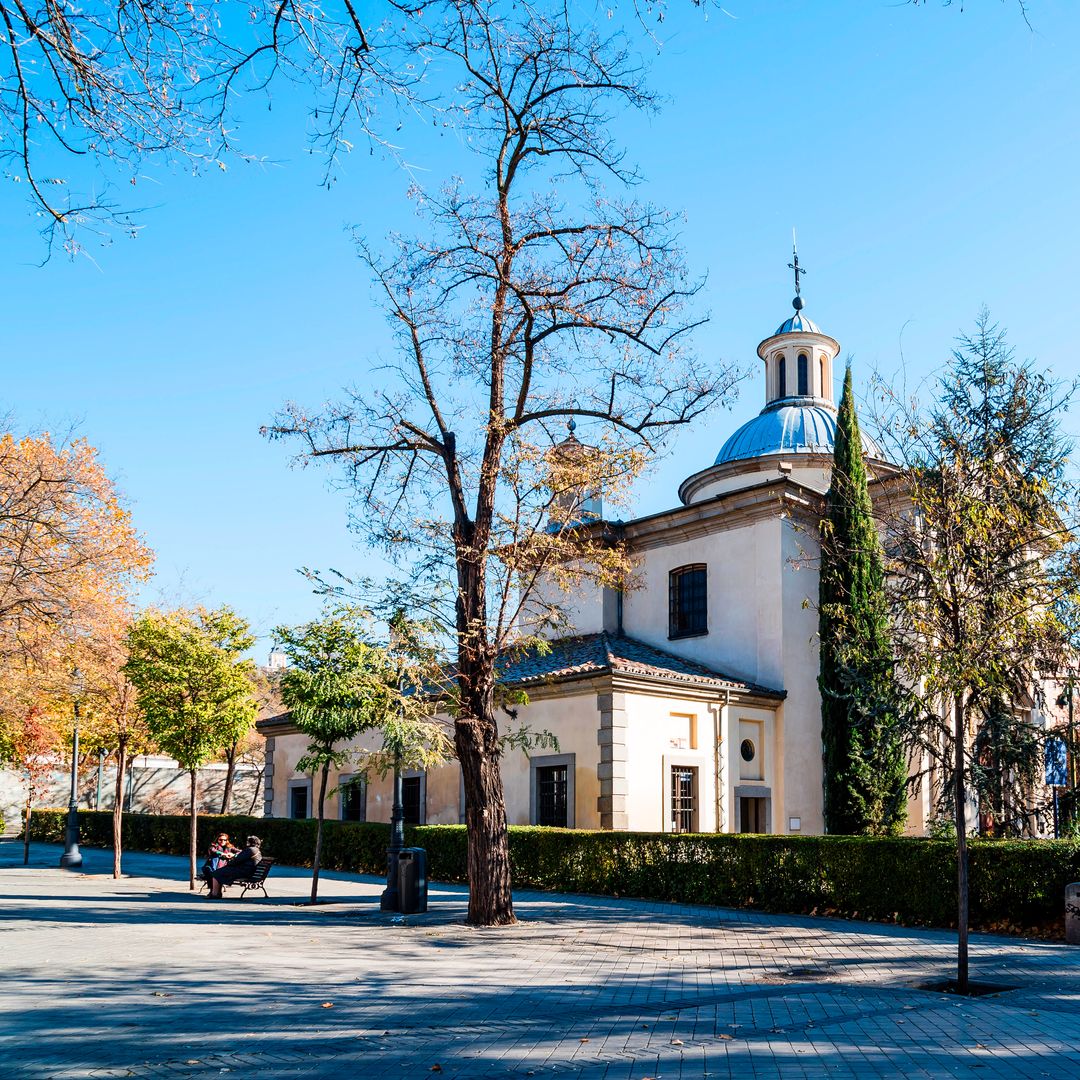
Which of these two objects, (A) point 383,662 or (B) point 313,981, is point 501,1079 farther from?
(A) point 383,662

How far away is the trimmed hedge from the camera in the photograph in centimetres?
1449

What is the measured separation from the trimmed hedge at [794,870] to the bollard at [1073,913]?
1.31ft

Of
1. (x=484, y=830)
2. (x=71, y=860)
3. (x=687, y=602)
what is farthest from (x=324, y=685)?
(x=71, y=860)

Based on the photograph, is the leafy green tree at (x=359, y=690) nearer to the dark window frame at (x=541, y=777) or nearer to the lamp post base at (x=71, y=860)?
the dark window frame at (x=541, y=777)

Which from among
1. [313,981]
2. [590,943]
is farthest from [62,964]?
[590,943]

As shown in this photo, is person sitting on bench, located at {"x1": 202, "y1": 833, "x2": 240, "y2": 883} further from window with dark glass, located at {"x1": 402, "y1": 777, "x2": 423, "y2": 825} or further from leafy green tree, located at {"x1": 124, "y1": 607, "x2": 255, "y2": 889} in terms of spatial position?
window with dark glass, located at {"x1": 402, "y1": 777, "x2": 423, "y2": 825}

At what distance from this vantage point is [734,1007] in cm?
927

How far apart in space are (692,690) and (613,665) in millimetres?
2183

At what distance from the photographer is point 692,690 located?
926 inches

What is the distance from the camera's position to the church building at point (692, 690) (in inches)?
902

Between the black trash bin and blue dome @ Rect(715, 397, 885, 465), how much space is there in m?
18.5

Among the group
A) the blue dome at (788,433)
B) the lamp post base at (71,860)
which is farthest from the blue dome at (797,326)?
the lamp post base at (71,860)

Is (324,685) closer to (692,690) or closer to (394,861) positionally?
(394,861)

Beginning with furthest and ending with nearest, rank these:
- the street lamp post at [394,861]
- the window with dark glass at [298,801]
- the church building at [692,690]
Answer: the window with dark glass at [298,801] → the church building at [692,690] → the street lamp post at [394,861]
